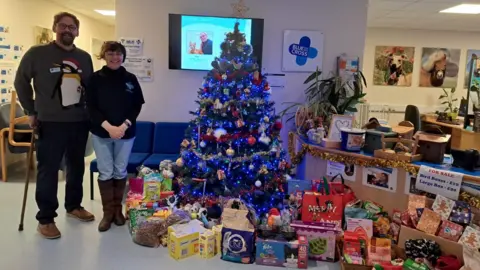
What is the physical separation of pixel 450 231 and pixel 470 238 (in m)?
0.13

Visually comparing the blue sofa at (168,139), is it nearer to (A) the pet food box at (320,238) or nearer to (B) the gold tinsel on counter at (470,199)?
(A) the pet food box at (320,238)

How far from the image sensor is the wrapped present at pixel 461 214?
8.07 feet

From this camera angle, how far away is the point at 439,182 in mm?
2621

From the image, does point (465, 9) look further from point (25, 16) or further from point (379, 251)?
point (25, 16)

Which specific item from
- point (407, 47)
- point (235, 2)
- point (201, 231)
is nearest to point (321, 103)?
point (235, 2)

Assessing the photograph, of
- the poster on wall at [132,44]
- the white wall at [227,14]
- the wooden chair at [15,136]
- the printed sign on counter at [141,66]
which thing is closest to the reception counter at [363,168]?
the white wall at [227,14]

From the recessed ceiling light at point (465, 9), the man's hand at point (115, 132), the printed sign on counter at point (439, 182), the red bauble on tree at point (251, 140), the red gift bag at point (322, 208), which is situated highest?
the recessed ceiling light at point (465, 9)

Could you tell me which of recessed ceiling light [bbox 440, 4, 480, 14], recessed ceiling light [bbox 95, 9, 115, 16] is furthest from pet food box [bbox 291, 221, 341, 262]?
recessed ceiling light [bbox 95, 9, 115, 16]

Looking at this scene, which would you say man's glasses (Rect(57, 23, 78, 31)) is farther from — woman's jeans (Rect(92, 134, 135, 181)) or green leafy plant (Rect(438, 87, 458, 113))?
green leafy plant (Rect(438, 87, 458, 113))

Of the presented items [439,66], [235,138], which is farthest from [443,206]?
[439,66]

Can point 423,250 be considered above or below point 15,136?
below

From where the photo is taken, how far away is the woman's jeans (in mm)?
3082

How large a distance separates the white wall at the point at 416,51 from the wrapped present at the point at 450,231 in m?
5.39

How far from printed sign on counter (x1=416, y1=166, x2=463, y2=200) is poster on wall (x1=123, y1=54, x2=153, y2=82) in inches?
127
